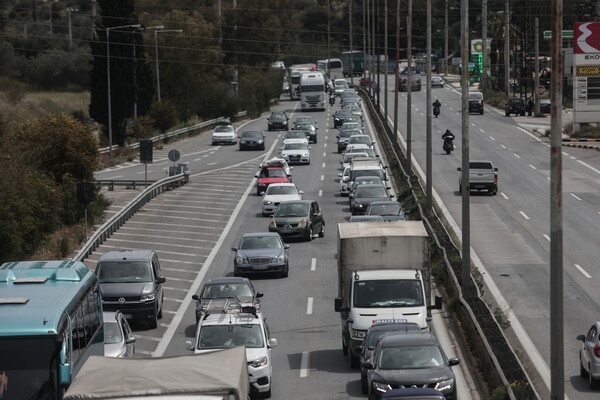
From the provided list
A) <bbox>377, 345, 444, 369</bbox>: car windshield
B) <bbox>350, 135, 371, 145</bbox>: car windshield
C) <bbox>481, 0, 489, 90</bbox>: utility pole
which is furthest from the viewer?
<bbox>481, 0, 489, 90</bbox>: utility pole

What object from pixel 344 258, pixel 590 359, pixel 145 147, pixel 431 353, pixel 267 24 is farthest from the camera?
pixel 267 24

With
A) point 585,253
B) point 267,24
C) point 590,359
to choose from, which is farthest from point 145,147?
point 267,24

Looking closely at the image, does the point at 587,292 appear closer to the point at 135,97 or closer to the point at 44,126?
the point at 44,126

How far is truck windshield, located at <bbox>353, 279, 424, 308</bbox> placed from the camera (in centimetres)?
2356

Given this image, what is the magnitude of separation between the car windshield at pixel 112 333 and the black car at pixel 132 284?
190 inches

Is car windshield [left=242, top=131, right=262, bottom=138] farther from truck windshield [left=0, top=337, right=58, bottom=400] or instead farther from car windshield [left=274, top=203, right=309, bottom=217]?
truck windshield [left=0, top=337, right=58, bottom=400]

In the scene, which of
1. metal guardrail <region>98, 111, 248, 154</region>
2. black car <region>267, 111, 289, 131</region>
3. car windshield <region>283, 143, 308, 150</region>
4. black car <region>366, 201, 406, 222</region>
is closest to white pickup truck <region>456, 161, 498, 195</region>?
black car <region>366, 201, 406, 222</region>

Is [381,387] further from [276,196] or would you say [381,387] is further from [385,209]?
[276,196]

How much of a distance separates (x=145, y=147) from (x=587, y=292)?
26.2 m

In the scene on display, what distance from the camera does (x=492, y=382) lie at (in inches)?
779

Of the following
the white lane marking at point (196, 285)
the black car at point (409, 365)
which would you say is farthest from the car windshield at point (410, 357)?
the white lane marking at point (196, 285)

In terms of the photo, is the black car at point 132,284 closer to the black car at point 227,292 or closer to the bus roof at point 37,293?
the black car at point 227,292

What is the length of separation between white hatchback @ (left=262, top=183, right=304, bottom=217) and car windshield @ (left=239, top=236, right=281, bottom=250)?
1100 centimetres

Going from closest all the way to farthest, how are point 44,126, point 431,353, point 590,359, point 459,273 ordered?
point 431,353
point 590,359
point 459,273
point 44,126
